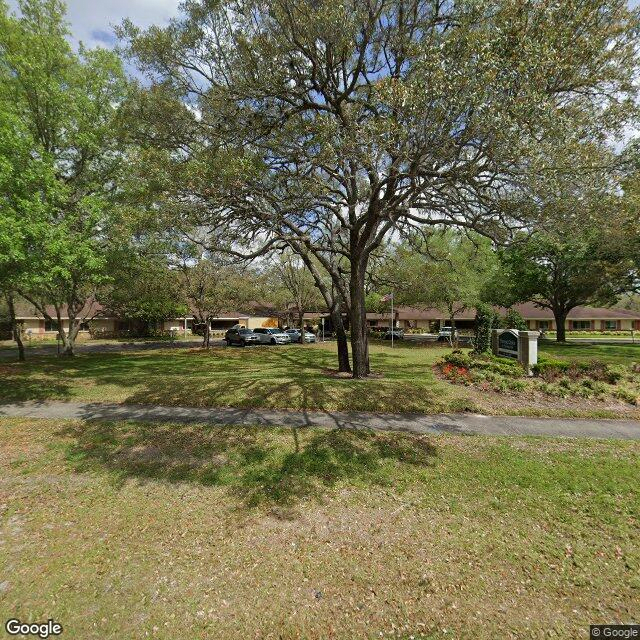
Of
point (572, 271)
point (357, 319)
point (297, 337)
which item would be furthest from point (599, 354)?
point (297, 337)

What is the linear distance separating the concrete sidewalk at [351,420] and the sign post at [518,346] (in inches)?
180

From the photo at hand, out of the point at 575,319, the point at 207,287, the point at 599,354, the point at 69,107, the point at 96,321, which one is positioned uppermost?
the point at 69,107

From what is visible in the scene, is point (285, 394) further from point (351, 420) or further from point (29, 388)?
point (29, 388)

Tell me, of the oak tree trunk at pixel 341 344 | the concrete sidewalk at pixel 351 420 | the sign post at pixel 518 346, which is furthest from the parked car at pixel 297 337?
the concrete sidewalk at pixel 351 420

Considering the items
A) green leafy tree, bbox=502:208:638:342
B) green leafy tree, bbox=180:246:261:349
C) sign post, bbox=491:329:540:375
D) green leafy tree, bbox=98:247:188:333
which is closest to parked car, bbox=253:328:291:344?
green leafy tree, bbox=180:246:261:349

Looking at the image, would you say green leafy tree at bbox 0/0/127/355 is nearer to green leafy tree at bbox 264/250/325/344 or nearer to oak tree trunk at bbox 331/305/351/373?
oak tree trunk at bbox 331/305/351/373

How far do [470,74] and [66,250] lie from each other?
9619 mm

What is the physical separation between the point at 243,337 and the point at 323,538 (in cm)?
2804

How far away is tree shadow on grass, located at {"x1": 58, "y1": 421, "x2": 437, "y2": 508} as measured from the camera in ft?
17.1

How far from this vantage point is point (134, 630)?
9.12 ft

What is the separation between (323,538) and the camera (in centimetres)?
396

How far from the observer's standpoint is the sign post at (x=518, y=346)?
12.1m

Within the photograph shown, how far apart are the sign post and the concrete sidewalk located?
4.57 meters

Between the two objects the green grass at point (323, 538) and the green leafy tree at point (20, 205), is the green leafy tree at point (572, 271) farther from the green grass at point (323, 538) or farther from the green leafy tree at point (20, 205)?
the green leafy tree at point (20, 205)
